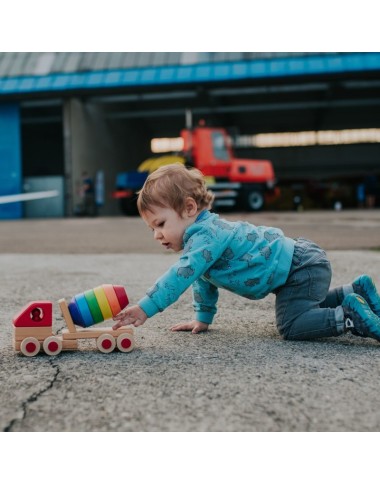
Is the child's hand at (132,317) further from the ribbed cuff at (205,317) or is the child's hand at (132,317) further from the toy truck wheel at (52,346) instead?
the ribbed cuff at (205,317)

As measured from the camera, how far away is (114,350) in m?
2.10

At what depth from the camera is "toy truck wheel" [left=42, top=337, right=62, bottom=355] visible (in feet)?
6.62

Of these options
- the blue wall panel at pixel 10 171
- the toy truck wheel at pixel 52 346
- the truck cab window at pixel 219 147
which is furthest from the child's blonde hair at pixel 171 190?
Answer: the blue wall panel at pixel 10 171

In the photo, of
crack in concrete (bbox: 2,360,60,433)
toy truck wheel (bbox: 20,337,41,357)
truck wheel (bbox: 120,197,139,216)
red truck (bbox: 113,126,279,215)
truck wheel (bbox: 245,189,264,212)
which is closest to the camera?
crack in concrete (bbox: 2,360,60,433)

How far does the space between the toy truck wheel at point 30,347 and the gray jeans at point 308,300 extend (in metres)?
0.92

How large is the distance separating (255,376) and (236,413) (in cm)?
31

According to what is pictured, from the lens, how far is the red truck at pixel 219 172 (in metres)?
15.0

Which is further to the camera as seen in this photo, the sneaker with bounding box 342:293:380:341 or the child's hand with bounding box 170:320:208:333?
the child's hand with bounding box 170:320:208:333

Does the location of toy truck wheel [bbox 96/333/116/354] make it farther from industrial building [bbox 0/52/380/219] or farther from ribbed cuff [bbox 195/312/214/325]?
industrial building [bbox 0/52/380/219]

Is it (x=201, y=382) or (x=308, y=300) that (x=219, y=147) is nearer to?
(x=308, y=300)

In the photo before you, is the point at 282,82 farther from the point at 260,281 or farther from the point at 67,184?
the point at 260,281

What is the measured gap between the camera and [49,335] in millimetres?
Answer: 2062

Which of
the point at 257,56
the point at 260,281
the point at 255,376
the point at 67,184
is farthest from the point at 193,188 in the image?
the point at 67,184

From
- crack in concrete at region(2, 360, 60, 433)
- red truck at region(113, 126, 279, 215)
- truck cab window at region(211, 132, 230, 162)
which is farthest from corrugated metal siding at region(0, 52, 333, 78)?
crack in concrete at region(2, 360, 60, 433)
